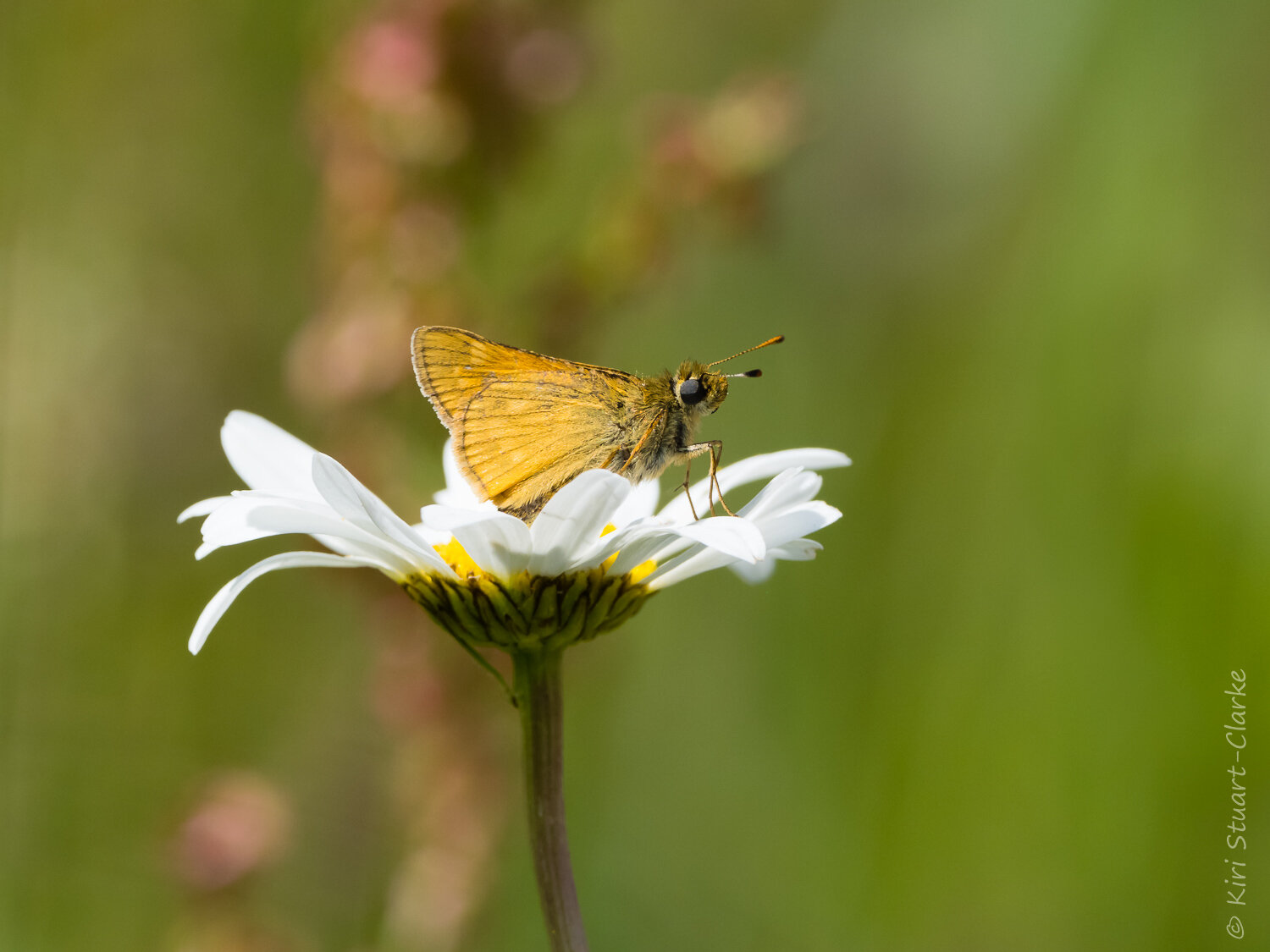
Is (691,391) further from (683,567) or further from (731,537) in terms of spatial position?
(731,537)

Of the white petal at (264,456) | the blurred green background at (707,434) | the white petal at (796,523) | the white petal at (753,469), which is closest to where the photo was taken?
the white petal at (796,523)

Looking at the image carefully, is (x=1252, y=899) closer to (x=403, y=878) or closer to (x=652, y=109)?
(x=403, y=878)

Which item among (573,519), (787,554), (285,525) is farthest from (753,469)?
(285,525)

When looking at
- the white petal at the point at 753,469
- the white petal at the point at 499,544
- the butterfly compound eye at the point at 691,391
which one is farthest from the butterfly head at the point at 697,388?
the white petal at the point at 499,544

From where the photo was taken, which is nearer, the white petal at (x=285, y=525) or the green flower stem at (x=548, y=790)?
the green flower stem at (x=548, y=790)

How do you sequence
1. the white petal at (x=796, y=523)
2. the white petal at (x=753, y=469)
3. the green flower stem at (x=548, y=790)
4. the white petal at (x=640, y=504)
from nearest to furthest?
1. the green flower stem at (x=548, y=790)
2. the white petal at (x=796, y=523)
3. the white petal at (x=753, y=469)
4. the white petal at (x=640, y=504)

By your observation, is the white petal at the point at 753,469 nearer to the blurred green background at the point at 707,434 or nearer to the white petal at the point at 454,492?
the white petal at the point at 454,492

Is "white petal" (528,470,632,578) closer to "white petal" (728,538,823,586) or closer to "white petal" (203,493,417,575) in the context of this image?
"white petal" (203,493,417,575)

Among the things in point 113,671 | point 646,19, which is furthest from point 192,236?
point 646,19
